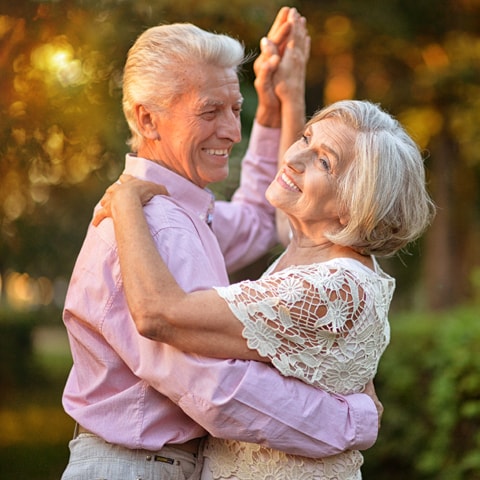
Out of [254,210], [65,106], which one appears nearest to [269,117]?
[254,210]

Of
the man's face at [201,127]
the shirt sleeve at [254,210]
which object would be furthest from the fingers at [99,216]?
the shirt sleeve at [254,210]

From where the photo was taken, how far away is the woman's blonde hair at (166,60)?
2789mm

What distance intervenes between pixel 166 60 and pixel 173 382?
0.97 meters

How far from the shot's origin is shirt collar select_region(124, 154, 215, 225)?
2793 millimetres

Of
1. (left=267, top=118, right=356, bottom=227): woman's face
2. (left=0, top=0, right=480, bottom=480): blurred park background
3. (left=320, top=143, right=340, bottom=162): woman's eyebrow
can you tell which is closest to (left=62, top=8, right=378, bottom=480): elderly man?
(left=267, top=118, right=356, bottom=227): woman's face

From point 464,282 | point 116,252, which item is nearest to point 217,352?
point 116,252

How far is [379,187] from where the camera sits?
8.38 ft

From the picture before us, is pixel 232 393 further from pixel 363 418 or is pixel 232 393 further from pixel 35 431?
pixel 35 431

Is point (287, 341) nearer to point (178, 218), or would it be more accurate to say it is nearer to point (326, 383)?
point (326, 383)

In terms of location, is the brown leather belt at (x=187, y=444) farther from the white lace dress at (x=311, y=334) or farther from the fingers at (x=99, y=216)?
the fingers at (x=99, y=216)

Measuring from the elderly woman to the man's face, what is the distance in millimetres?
222

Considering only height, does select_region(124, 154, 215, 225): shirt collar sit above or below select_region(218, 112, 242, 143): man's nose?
below

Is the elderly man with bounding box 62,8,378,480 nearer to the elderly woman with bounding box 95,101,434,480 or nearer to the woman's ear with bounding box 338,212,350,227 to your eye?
the elderly woman with bounding box 95,101,434,480

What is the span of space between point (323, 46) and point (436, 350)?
485 cm
